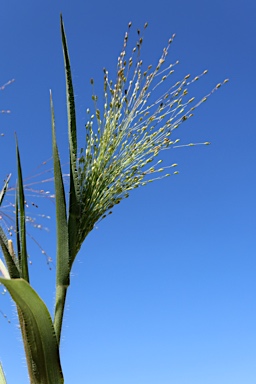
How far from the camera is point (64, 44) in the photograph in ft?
5.60

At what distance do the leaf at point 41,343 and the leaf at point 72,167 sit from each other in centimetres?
25

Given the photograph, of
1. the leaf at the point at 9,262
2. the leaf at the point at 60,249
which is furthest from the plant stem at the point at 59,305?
the leaf at the point at 9,262

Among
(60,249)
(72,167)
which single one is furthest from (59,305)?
(72,167)

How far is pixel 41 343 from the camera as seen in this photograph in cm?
137

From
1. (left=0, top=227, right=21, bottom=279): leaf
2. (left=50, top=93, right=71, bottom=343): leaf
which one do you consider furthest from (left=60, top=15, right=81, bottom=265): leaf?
(left=0, top=227, right=21, bottom=279): leaf

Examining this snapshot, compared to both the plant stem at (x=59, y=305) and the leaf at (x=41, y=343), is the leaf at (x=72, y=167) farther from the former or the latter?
the leaf at (x=41, y=343)

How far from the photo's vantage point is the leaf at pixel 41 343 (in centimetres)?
135

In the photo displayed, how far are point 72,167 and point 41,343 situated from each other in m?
0.52

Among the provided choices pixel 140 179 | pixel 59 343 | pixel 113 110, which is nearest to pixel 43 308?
pixel 59 343

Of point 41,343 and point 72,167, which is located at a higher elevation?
point 72,167

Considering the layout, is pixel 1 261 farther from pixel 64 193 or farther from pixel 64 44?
pixel 64 44

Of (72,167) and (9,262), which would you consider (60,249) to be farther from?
(72,167)

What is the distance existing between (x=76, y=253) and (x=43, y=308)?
281 millimetres

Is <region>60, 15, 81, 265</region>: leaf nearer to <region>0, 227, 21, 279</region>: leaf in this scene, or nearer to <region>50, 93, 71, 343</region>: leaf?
<region>50, 93, 71, 343</region>: leaf
